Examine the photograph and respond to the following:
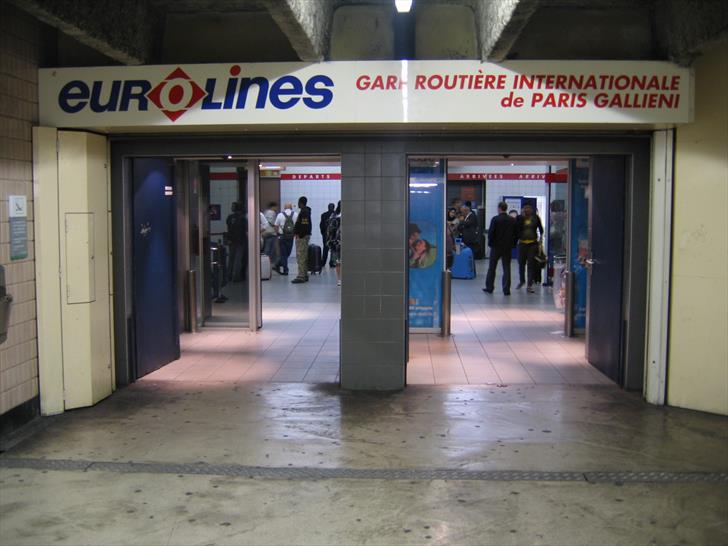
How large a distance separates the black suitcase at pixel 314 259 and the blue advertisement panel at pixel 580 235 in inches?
305

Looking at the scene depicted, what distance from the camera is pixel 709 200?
5.94 m

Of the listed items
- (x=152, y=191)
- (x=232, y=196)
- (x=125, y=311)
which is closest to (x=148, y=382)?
(x=125, y=311)

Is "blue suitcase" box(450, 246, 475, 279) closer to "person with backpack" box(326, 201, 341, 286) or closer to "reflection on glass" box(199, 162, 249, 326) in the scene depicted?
"person with backpack" box(326, 201, 341, 286)

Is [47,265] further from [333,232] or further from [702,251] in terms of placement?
[333,232]

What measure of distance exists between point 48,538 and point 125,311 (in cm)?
309

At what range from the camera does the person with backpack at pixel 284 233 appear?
16.3 meters

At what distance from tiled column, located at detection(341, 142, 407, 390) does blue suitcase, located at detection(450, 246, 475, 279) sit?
31.4 ft

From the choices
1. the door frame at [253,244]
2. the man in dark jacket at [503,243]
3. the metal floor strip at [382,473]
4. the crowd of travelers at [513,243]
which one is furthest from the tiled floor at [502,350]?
the metal floor strip at [382,473]

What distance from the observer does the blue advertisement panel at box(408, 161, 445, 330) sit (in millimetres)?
9500

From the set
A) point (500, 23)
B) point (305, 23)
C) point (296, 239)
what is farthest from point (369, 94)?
point (296, 239)

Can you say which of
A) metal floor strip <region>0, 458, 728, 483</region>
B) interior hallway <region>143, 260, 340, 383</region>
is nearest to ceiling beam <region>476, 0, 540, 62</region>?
metal floor strip <region>0, 458, 728, 483</region>

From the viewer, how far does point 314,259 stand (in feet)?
55.0

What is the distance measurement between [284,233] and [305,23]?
37.5 feet

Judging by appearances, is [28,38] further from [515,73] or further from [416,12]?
[515,73]
